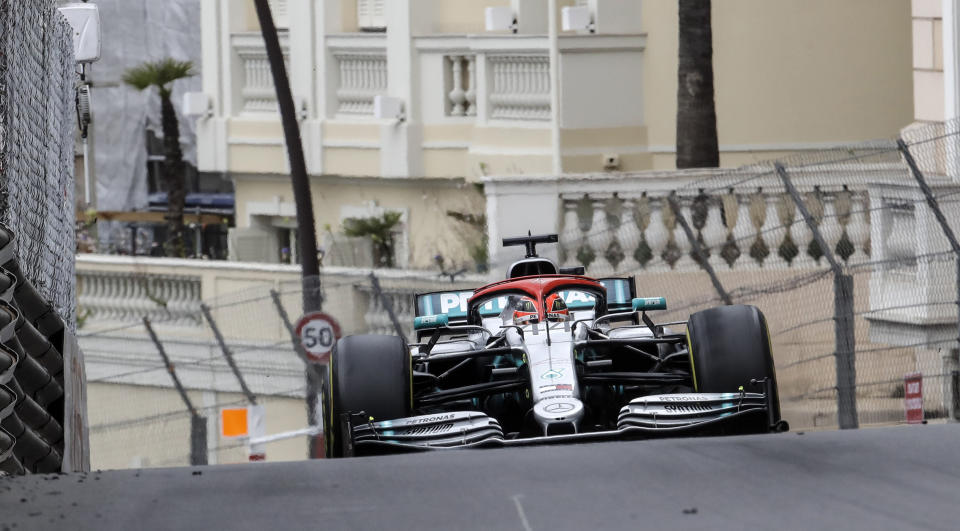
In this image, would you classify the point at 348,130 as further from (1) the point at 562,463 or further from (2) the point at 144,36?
(1) the point at 562,463

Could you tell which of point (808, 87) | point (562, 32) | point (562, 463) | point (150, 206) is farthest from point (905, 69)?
point (150, 206)

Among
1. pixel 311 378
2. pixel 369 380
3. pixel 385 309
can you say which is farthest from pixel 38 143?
pixel 385 309

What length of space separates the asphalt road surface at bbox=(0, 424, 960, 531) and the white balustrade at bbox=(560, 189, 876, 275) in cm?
747

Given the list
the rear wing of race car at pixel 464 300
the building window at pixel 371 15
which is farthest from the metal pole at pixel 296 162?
the rear wing of race car at pixel 464 300

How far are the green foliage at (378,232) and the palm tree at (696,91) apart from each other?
20.4 ft

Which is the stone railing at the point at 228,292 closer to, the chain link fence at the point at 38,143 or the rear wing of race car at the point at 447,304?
the chain link fence at the point at 38,143

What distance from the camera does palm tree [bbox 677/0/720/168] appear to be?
20.5 m

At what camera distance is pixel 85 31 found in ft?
45.1

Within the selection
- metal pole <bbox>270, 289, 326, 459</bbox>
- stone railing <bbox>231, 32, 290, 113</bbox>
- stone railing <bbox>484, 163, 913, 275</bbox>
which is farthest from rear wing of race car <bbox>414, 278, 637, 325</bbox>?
stone railing <bbox>231, 32, 290, 113</bbox>

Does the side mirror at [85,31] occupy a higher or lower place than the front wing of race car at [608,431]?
higher

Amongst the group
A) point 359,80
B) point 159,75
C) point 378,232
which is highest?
point 159,75

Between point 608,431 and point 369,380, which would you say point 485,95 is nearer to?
point 369,380

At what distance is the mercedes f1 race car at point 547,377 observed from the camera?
10.5m

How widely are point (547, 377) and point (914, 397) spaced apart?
4.19 metres
